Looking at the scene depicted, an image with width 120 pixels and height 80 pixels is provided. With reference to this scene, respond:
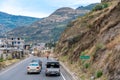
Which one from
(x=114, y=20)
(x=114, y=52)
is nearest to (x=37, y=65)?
(x=114, y=20)

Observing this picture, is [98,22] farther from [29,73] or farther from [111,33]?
[29,73]

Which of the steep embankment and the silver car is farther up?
the steep embankment

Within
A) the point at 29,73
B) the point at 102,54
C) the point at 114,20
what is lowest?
the point at 29,73

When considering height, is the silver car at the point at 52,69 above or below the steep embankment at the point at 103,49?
below

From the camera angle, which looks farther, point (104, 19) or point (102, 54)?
point (104, 19)

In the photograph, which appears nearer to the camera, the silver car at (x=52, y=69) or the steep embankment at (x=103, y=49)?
the steep embankment at (x=103, y=49)

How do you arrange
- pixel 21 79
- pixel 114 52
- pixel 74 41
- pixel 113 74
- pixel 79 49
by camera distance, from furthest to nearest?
pixel 74 41 → pixel 79 49 → pixel 21 79 → pixel 114 52 → pixel 113 74

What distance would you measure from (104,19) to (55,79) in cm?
2083

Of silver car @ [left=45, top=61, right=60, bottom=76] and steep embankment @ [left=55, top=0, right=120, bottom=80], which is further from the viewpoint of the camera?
silver car @ [left=45, top=61, right=60, bottom=76]

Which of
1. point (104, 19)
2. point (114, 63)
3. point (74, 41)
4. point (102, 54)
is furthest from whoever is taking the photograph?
point (74, 41)

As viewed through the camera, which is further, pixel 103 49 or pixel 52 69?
pixel 52 69

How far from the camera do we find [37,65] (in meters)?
45.2

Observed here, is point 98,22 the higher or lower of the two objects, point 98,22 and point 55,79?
the higher

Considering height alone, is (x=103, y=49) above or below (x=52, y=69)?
above
